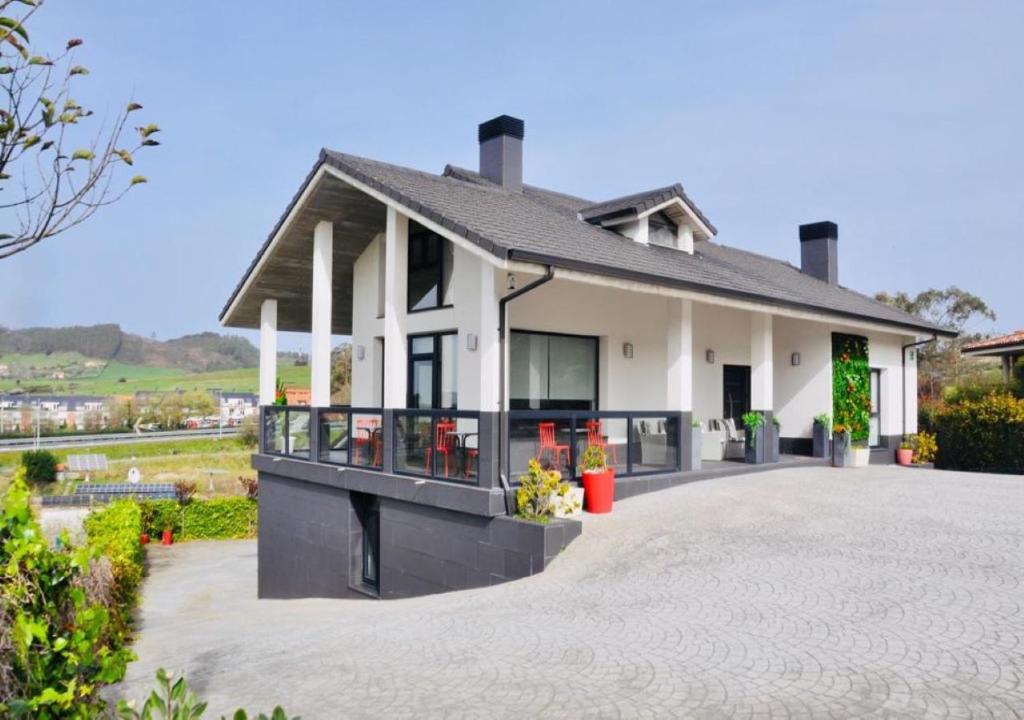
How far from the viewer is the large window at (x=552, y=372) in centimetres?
1372

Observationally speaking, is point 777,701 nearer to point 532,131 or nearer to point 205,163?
point 205,163

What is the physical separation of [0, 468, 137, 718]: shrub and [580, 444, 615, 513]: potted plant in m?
7.86

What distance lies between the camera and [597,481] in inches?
425

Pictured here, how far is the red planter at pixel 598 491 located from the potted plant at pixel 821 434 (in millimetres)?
8147

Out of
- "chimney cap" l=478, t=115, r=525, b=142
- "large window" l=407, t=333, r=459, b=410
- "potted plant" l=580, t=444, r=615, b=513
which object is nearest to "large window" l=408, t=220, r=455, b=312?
"large window" l=407, t=333, r=459, b=410

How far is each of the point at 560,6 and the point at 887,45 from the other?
246 inches

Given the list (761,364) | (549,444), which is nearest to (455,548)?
(549,444)

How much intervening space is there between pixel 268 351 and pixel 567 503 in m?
10.1

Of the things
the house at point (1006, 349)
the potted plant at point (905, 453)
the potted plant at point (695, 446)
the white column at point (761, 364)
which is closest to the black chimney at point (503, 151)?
the white column at point (761, 364)

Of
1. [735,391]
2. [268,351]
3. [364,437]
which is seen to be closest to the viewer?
[364,437]

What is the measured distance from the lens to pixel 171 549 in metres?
23.9

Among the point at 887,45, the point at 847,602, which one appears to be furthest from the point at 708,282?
the point at 847,602

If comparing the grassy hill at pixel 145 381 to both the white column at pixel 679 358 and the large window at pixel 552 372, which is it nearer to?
the large window at pixel 552 372

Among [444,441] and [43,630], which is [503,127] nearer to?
[444,441]
